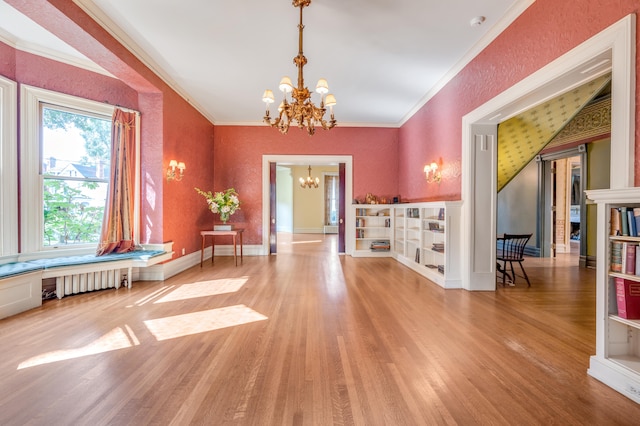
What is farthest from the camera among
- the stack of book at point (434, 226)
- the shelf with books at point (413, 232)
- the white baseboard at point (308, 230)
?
the white baseboard at point (308, 230)

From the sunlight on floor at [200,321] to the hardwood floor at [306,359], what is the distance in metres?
0.02

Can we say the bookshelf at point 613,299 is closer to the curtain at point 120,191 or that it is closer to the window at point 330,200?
the curtain at point 120,191

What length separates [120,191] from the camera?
4.58 meters

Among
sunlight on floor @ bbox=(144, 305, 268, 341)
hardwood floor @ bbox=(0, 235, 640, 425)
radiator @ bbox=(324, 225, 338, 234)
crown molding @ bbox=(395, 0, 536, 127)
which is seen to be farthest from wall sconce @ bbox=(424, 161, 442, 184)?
radiator @ bbox=(324, 225, 338, 234)

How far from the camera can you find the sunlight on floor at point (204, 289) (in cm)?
400

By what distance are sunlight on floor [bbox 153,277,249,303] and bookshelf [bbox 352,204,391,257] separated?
3.53 meters

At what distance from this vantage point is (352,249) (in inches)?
294

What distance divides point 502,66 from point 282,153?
17.1ft

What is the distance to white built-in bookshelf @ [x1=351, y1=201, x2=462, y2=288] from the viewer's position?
4457 mm

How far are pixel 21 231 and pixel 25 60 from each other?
241 cm

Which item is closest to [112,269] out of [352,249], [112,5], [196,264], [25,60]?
[196,264]

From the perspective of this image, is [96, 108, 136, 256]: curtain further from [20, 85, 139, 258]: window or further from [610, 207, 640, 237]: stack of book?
[610, 207, 640, 237]: stack of book

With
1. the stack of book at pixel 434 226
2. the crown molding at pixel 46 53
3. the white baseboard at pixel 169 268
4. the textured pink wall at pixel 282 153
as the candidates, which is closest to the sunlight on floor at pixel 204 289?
the white baseboard at pixel 169 268

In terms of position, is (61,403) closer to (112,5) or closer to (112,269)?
(112,269)
